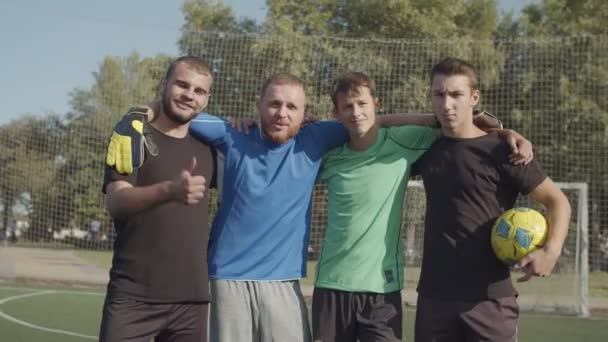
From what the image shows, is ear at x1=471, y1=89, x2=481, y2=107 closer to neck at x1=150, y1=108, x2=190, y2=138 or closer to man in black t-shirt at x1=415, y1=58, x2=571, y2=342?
man in black t-shirt at x1=415, y1=58, x2=571, y2=342

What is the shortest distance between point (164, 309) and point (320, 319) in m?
0.74

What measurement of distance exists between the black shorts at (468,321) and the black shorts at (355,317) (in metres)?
0.15

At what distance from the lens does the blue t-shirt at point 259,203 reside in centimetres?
336

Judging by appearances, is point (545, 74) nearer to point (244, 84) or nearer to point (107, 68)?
point (244, 84)

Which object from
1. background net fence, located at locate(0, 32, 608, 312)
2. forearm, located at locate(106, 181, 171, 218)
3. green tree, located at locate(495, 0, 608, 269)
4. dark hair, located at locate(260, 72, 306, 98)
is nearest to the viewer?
forearm, located at locate(106, 181, 171, 218)

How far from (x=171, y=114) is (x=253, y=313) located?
3.31ft

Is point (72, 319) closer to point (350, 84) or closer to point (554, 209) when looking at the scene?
point (350, 84)

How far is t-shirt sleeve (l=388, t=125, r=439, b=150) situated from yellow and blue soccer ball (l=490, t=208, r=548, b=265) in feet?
1.89

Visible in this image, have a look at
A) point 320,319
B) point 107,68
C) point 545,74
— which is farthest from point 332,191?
point 107,68

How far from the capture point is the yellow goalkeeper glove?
10.5 feet

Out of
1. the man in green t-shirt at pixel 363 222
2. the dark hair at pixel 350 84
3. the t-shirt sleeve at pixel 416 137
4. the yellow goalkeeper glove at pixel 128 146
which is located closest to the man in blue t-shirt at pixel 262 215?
the yellow goalkeeper glove at pixel 128 146

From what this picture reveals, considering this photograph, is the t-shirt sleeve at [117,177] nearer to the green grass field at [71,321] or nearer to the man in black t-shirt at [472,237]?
the man in black t-shirt at [472,237]

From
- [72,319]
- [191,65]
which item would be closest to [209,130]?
[191,65]

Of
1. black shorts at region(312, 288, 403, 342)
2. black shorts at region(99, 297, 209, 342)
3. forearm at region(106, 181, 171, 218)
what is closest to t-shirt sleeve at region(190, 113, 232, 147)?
forearm at region(106, 181, 171, 218)
